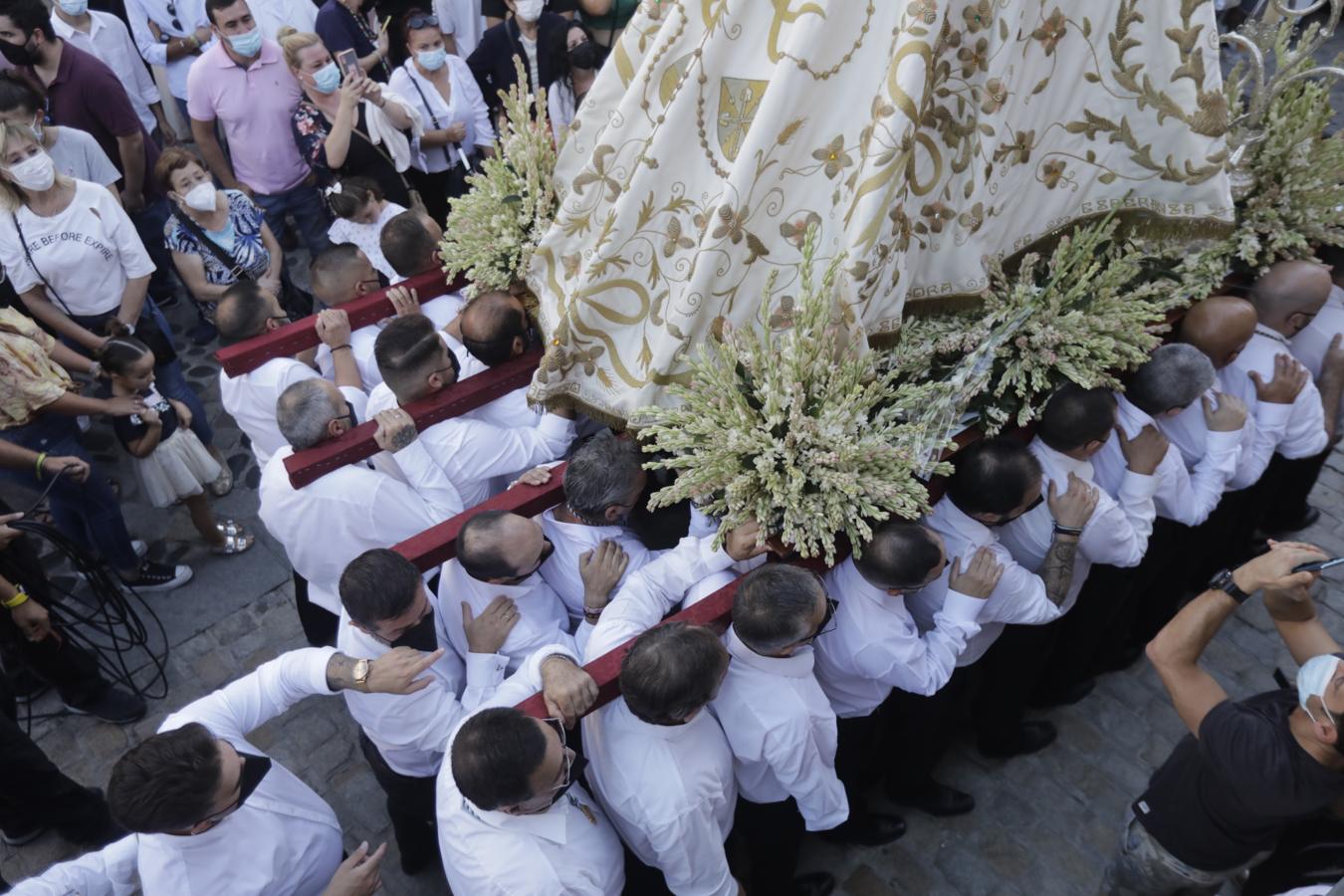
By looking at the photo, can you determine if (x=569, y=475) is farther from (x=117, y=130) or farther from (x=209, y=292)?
(x=117, y=130)

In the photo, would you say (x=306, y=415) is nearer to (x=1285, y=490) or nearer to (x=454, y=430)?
(x=454, y=430)

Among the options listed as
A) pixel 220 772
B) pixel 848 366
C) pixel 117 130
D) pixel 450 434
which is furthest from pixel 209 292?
pixel 848 366

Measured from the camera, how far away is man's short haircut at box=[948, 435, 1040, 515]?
2.96m

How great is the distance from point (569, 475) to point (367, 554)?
0.69 metres

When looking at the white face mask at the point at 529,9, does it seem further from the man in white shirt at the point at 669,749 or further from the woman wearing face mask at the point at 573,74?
the man in white shirt at the point at 669,749

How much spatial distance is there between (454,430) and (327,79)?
3.10 m

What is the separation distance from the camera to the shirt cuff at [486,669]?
122 inches

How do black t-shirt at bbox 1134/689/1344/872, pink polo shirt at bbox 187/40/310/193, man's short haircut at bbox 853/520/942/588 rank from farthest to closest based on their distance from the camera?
pink polo shirt at bbox 187/40/310/193
man's short haircut at bbox 853/520/942/588
black t-shirt at bbox 1134/689/1344/872

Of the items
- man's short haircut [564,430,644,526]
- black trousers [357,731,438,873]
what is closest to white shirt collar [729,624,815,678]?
man's short haircut [564,430,644,526]

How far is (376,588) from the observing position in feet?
9.10

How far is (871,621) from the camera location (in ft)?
9.75

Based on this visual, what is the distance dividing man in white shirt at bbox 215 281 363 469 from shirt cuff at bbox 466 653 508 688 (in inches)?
57.0

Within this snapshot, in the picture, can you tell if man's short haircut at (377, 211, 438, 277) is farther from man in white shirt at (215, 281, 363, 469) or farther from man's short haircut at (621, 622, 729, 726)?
man's short haircut at (621, 622, 729, 726)

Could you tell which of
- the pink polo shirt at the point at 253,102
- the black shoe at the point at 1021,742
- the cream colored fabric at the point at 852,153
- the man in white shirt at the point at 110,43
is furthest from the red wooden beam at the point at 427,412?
the man in white shirt at the point at 110,43
